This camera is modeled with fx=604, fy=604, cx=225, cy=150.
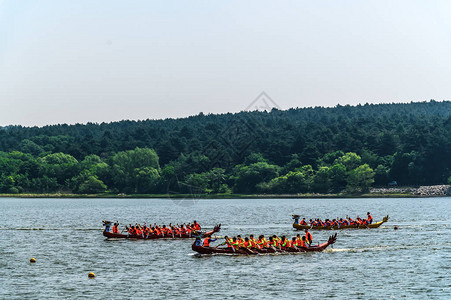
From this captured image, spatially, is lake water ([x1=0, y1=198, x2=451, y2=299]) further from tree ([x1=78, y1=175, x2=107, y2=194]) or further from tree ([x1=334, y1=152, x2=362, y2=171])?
tree ([x1=78, y1=175, x2=107, y2=194])

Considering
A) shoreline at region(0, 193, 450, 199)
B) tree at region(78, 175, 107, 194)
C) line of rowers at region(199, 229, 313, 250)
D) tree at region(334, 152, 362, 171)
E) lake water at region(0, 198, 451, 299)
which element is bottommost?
lake water at region(0, 198, 451, 299)

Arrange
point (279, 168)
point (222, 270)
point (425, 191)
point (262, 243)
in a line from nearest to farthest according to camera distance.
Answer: point (222, 270) < point (262, 243) < point (425, 191) < point (279, 168)

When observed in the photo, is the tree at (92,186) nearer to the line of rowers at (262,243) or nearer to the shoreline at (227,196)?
the shoreline at (227,196)

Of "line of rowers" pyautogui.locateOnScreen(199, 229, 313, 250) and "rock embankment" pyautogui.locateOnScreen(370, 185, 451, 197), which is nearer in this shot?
"line of rowers" pyautogui.locateOnScreen(199, 229, 313, 250)

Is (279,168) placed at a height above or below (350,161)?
below

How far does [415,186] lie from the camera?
510 ft

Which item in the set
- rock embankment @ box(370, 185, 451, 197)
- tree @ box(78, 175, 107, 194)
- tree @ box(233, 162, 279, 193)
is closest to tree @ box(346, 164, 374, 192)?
rock embankment @ box(370, 185, 451, 197)

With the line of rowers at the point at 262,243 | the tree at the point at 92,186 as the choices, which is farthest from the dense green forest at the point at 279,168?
the line of rowers at the point at 262,243

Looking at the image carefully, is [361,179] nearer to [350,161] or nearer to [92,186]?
[350,161]

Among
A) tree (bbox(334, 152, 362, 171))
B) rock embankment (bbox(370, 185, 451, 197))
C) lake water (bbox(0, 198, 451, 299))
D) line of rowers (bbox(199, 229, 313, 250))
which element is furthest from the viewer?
tree (bbox(334, 152, 362, 171))

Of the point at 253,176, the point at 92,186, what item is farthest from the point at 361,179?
the point at 92,186

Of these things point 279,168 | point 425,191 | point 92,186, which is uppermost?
point 279,168

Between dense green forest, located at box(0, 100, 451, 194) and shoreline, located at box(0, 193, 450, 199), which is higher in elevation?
dense green forest, located at box(0, 100, 451, 194)

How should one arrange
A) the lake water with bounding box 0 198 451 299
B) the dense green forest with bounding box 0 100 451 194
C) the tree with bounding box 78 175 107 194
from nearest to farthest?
the lake water with bounding box 0 198 451 299 < the dense green forest with bounding box 0 100 451 194 < the tree with bounding box 78 175 107 194
